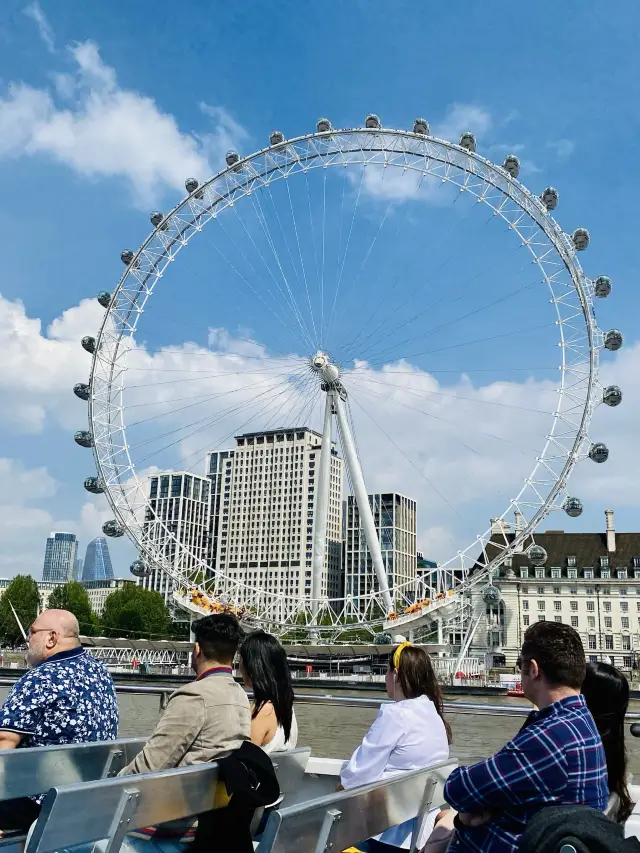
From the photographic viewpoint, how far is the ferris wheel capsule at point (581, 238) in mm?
35688

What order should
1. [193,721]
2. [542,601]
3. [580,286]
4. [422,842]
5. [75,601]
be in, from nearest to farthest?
[193,721] → [422,842] → [580,286] → [542,601] → [75,601]

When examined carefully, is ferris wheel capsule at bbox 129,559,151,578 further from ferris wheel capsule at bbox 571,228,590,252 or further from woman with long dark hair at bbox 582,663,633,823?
woman with long dark hair at bbox 582,663,633,823

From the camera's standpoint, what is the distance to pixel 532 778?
311cm

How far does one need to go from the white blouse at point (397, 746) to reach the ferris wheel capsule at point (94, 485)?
132 ft

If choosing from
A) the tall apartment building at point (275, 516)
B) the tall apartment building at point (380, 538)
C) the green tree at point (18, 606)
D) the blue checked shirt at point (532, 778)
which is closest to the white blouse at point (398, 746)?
the blue checked shirt at point (532, 778)

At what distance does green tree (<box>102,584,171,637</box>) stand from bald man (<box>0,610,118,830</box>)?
93.1m

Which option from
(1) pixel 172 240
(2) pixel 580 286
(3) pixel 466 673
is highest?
(1) pixel 172 240

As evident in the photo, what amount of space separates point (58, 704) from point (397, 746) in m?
1.84

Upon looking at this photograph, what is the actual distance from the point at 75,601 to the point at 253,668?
95085 mm

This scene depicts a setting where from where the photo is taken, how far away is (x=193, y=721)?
3.93 metres

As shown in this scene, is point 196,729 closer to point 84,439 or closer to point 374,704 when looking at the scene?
point 374,704

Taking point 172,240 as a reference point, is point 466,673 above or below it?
below

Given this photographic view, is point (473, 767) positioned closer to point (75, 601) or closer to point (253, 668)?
point (253, 668)

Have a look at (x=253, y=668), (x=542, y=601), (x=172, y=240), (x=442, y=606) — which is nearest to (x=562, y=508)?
(x=442, y=606)
